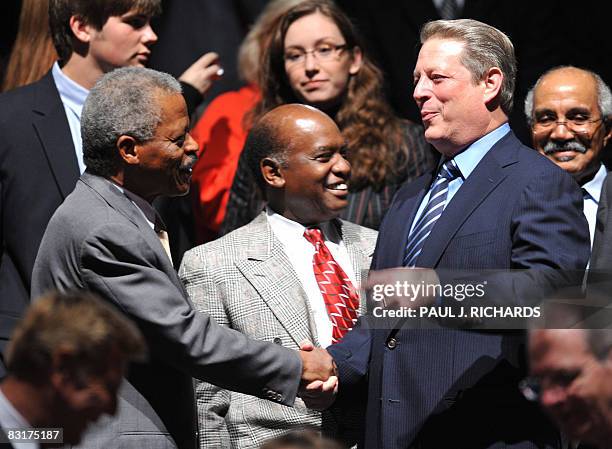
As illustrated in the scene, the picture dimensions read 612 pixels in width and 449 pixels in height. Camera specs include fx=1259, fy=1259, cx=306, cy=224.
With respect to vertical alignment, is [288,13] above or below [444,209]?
above

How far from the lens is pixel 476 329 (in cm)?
389

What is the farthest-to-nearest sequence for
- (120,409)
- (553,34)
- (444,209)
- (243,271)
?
(553,34)
(243,271)
(444,209)
(120,409)

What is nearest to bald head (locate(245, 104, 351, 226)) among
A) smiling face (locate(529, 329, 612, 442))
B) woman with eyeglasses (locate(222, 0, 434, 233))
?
woman with eyeglasses (locate(222, 0, 434, 233))

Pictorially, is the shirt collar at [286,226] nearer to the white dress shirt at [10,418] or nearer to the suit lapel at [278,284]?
the suit lapel at [278,284]

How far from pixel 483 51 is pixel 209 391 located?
1560 mm

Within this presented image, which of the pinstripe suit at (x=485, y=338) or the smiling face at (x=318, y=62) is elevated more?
the smiling face at (x=318, y=62)

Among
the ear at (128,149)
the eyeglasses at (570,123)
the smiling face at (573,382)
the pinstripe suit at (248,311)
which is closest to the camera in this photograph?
the smiling face at (573,382)

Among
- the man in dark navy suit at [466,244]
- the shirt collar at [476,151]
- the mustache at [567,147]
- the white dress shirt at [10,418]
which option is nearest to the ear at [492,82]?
the man in dark navy suit at [466,244]

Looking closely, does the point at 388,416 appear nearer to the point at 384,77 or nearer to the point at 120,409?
the point at 120,409

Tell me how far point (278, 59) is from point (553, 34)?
4.66ft

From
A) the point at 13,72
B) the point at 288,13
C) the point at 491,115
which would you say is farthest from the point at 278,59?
the point at 491,115

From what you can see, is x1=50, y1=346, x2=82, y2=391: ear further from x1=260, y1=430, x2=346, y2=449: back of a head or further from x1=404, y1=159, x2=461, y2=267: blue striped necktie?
x1=404, y1=159, x2=461, y2=267: blue striped necktie

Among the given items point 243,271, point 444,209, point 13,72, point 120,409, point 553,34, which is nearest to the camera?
point 120,409

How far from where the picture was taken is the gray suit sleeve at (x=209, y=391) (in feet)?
14.8
